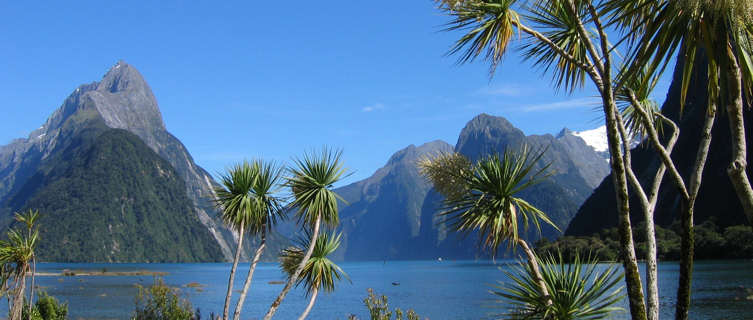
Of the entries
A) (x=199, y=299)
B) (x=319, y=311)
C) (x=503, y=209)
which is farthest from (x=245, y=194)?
(x=199, y=299)

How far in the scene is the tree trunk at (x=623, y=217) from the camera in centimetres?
586

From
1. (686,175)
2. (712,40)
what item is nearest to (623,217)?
(712,40)

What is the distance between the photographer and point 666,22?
4695 mm

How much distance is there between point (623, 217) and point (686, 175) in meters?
Result: 127

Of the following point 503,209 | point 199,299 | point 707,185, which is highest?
point 707,185

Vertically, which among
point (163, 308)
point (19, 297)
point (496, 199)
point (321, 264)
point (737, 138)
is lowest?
point (163, 308)

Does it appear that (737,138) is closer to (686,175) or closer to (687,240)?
(687,240)

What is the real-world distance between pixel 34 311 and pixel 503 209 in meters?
19.4

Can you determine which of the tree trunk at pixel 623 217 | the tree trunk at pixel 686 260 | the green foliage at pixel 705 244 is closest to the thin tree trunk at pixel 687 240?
the tree trunk at pixel 686 260

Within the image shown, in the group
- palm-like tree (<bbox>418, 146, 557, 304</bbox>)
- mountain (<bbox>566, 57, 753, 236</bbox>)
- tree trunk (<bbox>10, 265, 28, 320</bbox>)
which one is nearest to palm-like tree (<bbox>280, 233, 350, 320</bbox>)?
tree trunk (<bbox>10, 265, 28, 320</bbox>)

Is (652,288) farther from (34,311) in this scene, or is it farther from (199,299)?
(199,299)

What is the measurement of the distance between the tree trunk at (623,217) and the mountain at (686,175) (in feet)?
297

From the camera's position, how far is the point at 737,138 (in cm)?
540

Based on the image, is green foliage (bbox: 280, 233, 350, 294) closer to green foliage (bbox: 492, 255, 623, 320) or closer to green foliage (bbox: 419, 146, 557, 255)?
green foliage (bbox: 419, 146, 557, 255)
